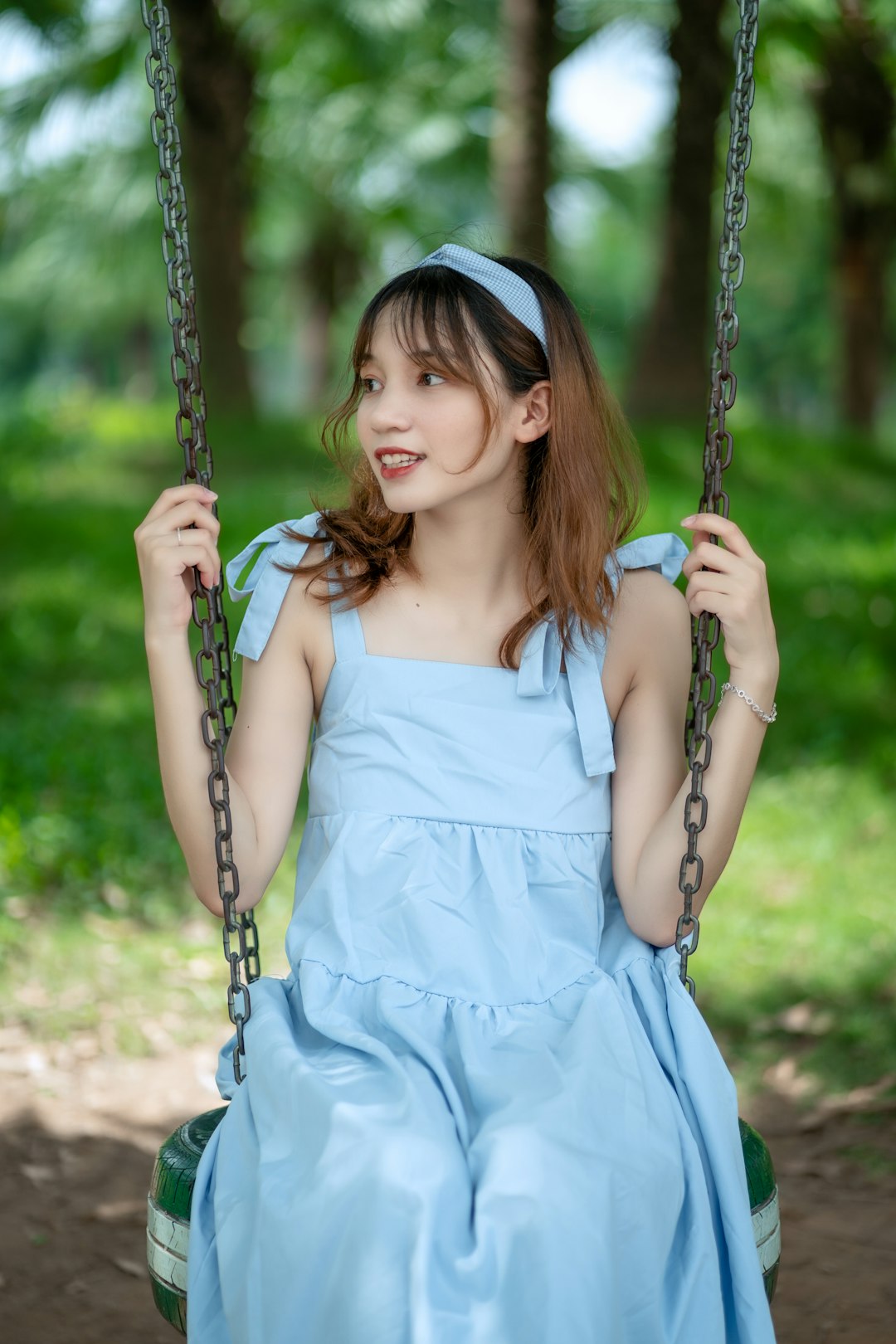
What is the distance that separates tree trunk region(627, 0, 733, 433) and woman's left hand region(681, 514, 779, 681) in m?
8.26

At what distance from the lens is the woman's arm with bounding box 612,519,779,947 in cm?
232

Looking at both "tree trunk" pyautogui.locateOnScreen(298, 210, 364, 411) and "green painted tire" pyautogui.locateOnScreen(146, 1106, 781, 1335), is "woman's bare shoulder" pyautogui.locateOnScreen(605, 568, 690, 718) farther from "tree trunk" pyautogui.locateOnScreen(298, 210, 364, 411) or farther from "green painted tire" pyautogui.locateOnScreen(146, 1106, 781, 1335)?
"tree trunk" pyautogui.locateOnScreen(298, 210, 364, 411)

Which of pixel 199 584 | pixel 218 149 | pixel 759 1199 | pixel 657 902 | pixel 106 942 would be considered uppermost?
pixel 218 149

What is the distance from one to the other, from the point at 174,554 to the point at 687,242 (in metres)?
9.09

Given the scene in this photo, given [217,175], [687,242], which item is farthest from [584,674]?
[217,175]

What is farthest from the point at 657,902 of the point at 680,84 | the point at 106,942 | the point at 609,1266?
the point at 680,84

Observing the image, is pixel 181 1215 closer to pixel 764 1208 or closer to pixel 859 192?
pixel 764 1208

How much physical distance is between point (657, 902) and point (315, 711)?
68 centimetres

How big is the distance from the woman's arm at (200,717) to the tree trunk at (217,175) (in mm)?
9075

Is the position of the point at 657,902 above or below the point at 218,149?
below

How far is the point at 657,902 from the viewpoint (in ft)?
7.73

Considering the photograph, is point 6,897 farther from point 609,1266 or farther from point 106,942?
point 609,1266

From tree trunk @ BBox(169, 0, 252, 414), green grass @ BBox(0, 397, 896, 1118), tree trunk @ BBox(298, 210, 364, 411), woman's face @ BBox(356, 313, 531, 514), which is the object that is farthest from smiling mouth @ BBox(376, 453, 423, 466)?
tree trunk @ BBox(298, 210, 364, 411)

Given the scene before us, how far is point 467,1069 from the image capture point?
2072mm
